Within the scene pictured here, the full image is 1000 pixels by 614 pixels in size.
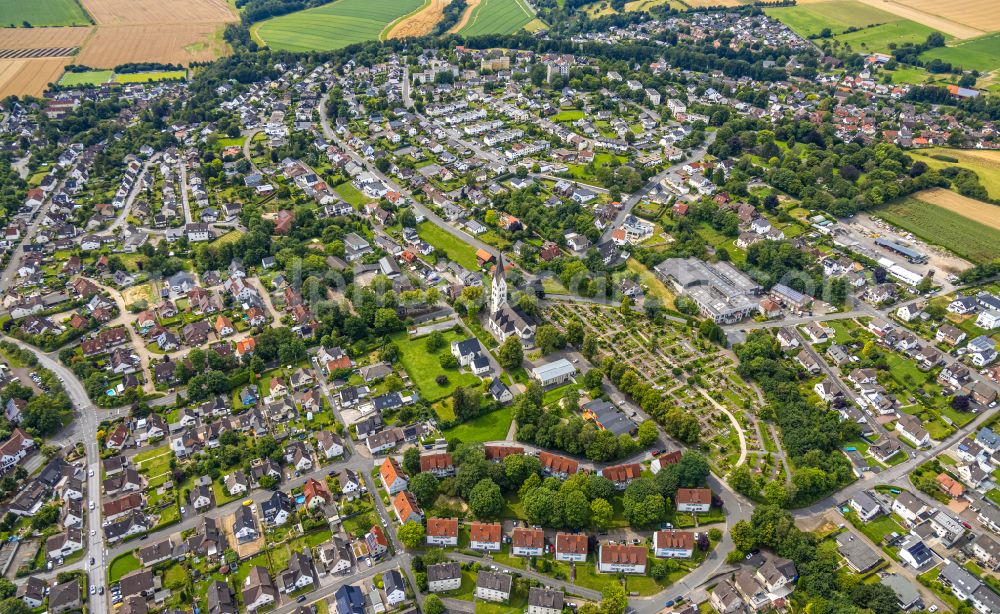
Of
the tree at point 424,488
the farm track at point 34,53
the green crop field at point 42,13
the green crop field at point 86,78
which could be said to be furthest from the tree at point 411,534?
the green crop field at point 42,13

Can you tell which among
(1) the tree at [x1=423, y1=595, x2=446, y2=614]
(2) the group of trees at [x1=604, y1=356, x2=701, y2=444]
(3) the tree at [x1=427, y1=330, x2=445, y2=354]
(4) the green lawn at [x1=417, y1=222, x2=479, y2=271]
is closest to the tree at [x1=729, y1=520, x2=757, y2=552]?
(2) the group of trees at [x1=604, y1=356, x2=701, y2=444]

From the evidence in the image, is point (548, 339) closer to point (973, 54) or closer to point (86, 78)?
point (86, 78)

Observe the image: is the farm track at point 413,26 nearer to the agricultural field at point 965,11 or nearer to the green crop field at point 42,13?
the green crop field at point 42,13

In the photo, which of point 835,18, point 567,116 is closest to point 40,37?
point 567,116

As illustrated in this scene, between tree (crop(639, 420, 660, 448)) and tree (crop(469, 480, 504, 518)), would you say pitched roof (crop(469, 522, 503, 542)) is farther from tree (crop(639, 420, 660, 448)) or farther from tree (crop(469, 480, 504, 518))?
tree (crop(639, 420, 660, 448))

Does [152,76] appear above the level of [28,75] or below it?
below

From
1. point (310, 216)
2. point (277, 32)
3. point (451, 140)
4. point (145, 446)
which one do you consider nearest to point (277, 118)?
point (451, 140)

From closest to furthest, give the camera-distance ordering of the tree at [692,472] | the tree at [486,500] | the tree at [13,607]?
the tree at [13,607] → the tree at [486,500] → the tree at [692,472]
